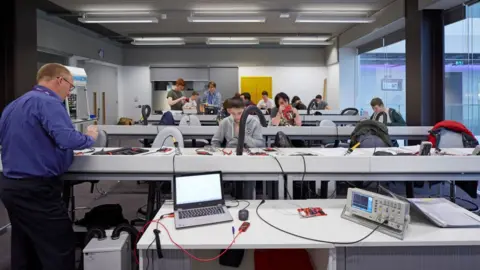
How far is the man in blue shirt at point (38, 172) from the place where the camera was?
7.38 ft

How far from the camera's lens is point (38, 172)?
7.41ft

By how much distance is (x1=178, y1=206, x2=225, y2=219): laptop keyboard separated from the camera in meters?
2.04

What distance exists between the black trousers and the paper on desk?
203cm

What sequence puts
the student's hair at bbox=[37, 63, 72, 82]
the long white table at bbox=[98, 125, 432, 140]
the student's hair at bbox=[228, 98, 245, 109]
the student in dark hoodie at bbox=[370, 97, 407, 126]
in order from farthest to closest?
the student in dark hoodie at bbox=[370, 97, 407, 126] → the long white table at bbox=[98, 125, 432, 140] → the student's hair at bbox=[228, 98, 245, 109] → the student's hair at bbox=[37, 63, 72, 82]

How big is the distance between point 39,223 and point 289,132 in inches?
131

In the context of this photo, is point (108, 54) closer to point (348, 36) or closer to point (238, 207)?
point (348, 36)

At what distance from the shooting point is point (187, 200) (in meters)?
2.19

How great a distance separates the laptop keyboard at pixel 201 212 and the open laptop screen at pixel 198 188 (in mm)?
84

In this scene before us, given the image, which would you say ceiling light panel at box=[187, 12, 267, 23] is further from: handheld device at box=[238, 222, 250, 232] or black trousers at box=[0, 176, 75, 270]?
handheld device at box=[238, 222, 250, 232]

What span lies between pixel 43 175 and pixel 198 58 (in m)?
10.6

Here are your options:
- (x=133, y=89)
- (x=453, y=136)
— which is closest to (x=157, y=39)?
(x=133, y=89)

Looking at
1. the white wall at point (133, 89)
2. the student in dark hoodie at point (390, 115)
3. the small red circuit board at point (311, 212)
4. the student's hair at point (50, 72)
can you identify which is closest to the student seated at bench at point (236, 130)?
the small red circuit board at point (311, 212)

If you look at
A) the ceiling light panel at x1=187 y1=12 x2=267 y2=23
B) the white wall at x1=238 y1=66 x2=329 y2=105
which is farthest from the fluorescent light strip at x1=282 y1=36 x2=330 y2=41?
the ceiling light panel at x1=187 y1=12 x2=267 y2=23

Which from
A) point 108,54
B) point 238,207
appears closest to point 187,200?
point 238,207
